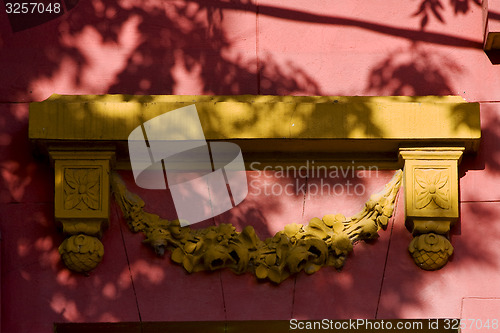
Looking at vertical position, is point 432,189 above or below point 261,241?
above

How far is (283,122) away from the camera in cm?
779

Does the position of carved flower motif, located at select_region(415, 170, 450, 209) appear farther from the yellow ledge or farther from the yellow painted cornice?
the yellow ledge

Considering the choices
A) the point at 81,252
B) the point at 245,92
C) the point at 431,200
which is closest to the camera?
the point at 81,252

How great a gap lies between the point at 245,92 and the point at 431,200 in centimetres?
155

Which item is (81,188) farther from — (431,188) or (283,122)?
(431,188)

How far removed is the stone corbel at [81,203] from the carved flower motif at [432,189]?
7.09 ft

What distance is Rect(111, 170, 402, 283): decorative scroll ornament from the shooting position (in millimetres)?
7691

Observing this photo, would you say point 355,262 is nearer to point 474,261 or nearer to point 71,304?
point 474,261

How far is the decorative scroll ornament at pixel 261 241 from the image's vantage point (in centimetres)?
769

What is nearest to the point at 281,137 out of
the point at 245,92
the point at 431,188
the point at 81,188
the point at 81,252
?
the point at 245,92

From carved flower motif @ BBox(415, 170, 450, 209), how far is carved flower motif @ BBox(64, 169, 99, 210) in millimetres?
2228

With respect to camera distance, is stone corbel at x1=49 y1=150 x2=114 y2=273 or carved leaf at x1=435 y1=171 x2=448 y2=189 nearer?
stone corbel at x1=49 y1=150 x2=114 y2=273

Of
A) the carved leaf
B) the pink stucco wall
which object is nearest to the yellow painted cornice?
the carved leaf

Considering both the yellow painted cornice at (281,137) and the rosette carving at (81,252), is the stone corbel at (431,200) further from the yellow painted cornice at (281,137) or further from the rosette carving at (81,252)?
the rosette carving at (81,252)
